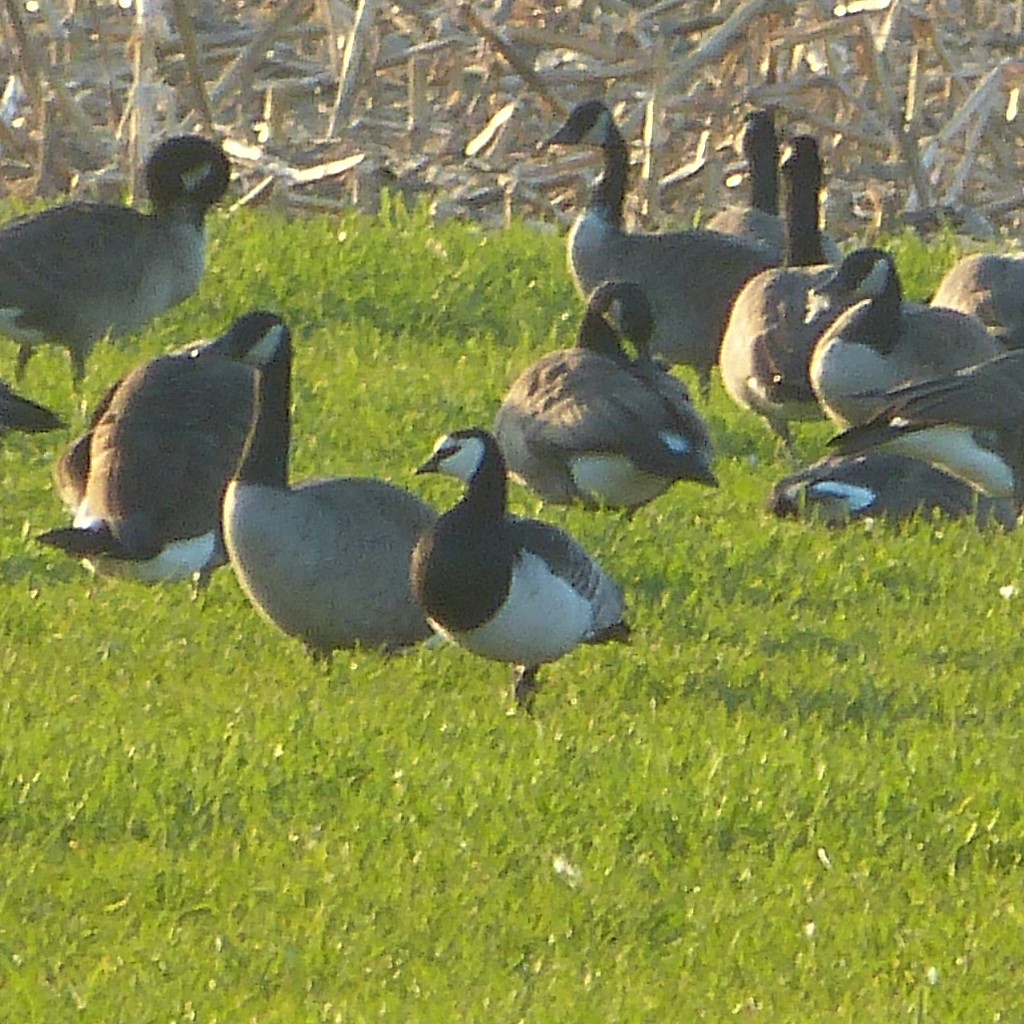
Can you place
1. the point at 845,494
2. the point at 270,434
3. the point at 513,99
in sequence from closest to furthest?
the point at 270,434 < the point at 845,494 < the point at 513,99

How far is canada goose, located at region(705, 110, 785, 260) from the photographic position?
50.8ft

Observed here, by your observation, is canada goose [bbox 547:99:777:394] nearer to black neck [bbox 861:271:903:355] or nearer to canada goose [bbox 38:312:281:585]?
black neck [bbox 861:271:903:355]

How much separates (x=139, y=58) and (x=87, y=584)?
6.92 m

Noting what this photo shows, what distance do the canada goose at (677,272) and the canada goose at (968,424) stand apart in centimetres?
310

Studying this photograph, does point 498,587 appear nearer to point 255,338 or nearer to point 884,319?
point 255,338

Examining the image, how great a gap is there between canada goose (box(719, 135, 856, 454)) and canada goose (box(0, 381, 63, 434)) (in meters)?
4.07

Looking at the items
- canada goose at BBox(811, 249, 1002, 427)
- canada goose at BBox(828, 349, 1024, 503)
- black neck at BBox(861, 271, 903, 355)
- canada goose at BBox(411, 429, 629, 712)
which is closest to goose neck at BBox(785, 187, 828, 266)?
canada goose at BBox(811, 249, 1002, 427)

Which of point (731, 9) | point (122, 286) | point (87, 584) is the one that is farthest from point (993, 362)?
point (731, 9)

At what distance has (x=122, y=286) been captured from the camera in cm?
1296

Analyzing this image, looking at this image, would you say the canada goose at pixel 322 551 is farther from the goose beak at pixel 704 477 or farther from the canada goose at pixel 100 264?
the canada goose at pixel 100 264

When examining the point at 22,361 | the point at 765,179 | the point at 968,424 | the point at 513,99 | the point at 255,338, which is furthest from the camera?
the point at 513,99

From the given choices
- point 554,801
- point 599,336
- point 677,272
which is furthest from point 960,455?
point 554,801

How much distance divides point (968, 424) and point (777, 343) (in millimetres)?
2173

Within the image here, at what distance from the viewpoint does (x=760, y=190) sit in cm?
1588
